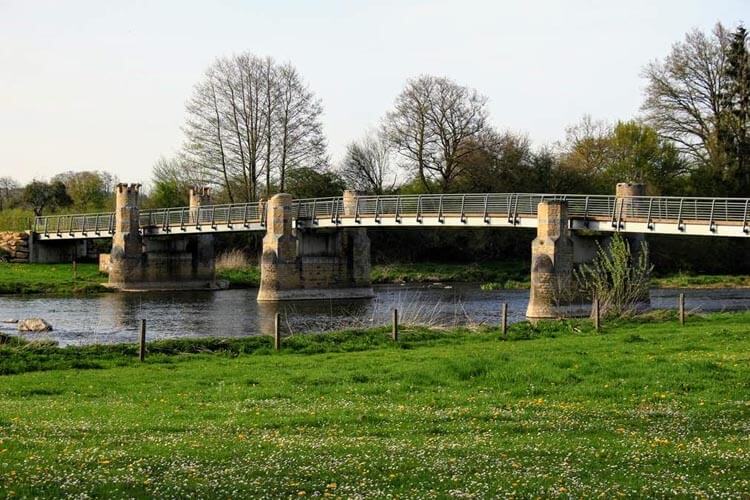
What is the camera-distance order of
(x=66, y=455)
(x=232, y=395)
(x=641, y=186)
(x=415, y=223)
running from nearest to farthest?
(x=66, y=455) < (x=232, y=395) < (x=641, y=186) < (x=415, y=223)

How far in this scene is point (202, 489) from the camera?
8914 millimetres

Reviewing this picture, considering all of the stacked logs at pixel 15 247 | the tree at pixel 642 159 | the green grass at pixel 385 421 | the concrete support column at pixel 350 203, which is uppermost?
the tree at pixel 642 159

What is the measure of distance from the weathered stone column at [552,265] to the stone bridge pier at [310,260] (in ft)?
54.4

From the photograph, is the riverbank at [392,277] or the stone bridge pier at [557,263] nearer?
the stone bridge pier at [557,263]

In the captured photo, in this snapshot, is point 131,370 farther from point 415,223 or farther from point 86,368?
point 415,223

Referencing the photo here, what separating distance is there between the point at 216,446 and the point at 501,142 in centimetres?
6720

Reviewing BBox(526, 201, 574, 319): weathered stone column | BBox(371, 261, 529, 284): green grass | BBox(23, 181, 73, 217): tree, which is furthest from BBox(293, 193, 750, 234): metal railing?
BBox(23, 181, 73, 217): tree

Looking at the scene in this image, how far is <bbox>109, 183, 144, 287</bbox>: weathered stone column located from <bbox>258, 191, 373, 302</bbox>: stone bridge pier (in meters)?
11.5

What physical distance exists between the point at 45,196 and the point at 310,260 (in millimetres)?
39847

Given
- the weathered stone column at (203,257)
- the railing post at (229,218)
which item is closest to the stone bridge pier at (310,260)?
the railing post at (229,218)

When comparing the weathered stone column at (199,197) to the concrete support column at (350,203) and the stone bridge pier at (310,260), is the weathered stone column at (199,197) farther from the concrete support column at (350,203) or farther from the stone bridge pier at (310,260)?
the concrete support column at (350,203)

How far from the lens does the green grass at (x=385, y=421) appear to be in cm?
929

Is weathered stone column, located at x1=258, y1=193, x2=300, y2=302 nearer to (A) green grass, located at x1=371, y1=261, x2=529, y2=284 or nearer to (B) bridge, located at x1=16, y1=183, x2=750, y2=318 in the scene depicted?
(B) bridge, located at x1=16, y1=183, x2=750, y2=318

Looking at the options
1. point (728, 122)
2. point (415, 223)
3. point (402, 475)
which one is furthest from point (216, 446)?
point (728, 122)
